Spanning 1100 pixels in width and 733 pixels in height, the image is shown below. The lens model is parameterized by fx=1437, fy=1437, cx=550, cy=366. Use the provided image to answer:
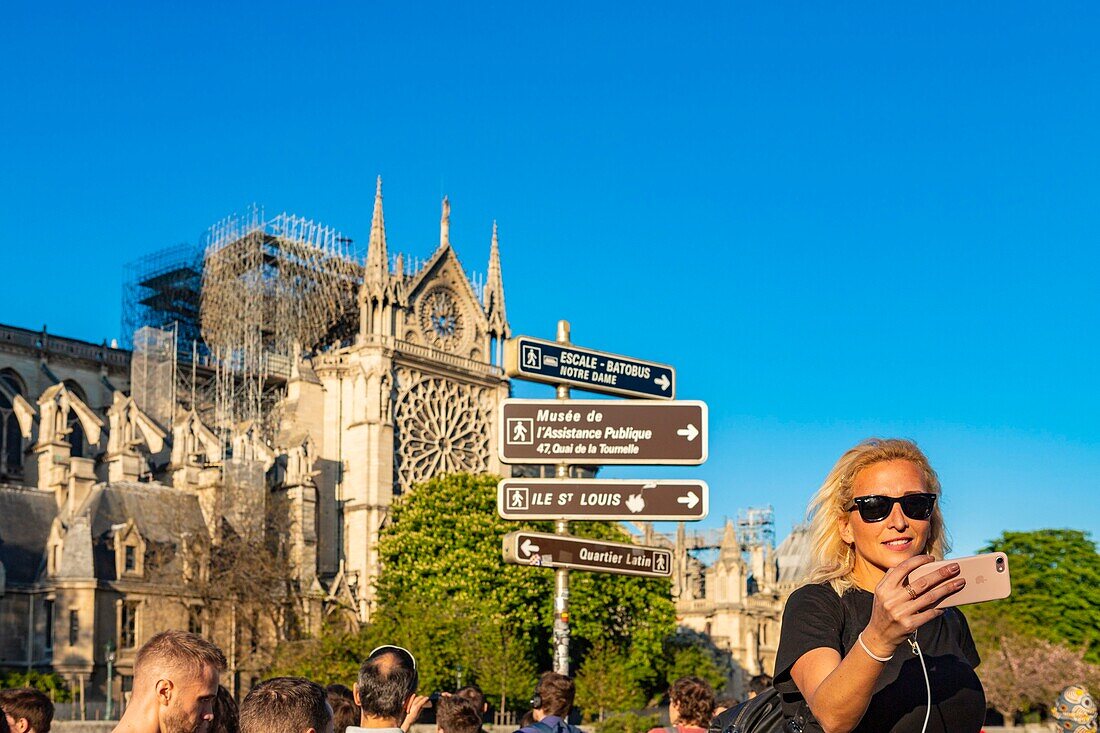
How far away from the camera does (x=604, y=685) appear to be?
45.9m

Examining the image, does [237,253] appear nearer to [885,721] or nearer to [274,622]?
[274,622]

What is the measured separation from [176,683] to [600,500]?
8.13 metres

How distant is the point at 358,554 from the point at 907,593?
2093 inches

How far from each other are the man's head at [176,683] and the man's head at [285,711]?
489 mm

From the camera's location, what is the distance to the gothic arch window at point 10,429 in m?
51.4

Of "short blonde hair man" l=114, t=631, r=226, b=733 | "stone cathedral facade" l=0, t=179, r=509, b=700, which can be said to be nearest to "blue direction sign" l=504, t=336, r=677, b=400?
"short blonde hair man" l=114, t=631, r=226, b=733

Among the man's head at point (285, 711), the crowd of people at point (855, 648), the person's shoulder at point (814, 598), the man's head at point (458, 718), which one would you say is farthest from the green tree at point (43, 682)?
the person's shoulder at point (814, 598)

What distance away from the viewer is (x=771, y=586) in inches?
2886

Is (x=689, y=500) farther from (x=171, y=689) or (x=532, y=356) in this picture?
(x=171, y=689)

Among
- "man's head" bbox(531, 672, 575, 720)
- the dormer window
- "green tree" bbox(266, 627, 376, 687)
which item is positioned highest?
"man's head" bbox(531, 672, 575, 720)

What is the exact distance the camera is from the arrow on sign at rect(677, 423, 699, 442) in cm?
1262

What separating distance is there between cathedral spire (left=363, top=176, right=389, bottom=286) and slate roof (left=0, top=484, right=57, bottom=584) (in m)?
18.1

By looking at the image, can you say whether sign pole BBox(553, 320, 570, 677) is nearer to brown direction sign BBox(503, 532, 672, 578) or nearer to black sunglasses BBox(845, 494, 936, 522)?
brown direction sign BBox(503, 532, 672, 578)

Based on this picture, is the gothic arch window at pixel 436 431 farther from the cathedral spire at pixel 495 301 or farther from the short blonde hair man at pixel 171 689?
the short blonde hair man at pixel 171 689
